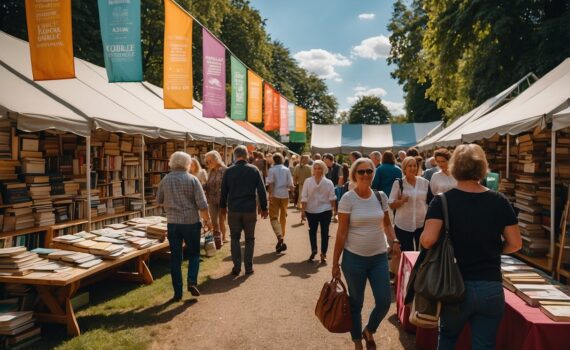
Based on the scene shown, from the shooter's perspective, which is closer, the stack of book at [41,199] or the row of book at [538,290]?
the row of book at [538,290]

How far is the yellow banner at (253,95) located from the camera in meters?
13.0

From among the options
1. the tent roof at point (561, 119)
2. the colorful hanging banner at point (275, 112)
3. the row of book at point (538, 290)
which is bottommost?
the row of book at point (538, 290)

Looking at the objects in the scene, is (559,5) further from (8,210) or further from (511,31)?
(8,210)

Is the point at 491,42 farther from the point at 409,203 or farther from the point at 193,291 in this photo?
the point at 193,291

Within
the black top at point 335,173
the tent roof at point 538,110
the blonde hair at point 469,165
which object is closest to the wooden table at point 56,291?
the blonde hair at point 469,165

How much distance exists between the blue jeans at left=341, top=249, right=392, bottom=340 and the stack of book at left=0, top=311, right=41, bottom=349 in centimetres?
327

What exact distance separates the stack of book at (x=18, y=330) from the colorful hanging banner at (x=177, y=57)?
16.7 ft

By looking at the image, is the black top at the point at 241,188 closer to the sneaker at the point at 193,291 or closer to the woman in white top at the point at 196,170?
the sneaker at the point at 193,291

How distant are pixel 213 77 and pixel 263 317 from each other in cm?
645

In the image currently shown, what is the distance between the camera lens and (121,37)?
7.20m

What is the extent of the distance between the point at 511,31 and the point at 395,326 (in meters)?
13.2

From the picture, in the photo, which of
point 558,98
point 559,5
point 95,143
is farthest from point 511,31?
point 95,143

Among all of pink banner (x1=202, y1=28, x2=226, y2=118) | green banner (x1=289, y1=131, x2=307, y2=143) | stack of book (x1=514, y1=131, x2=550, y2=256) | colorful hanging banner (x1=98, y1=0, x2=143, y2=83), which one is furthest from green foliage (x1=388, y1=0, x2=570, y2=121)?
colorful hanging banner (x1=98, y1=0, x2=143, y2=83)

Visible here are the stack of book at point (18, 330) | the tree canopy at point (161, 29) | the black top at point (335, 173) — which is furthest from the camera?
the tree canopy at point (161, 29)
